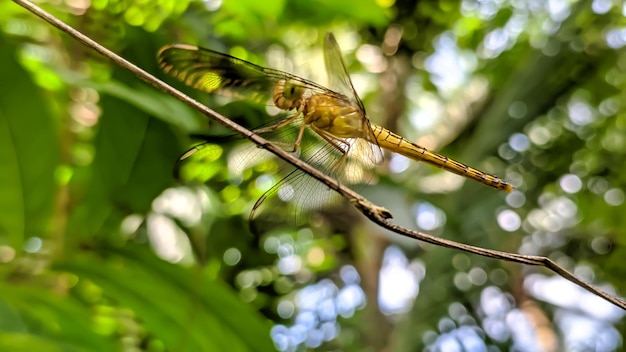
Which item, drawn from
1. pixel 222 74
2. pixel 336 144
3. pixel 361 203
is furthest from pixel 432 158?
pixel 361 203

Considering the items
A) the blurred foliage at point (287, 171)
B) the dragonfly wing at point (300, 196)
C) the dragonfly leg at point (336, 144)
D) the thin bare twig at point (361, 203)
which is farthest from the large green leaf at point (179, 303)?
the thin bare twig at point (361, 203)

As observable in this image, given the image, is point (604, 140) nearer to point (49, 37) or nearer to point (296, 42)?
point (296, 42)

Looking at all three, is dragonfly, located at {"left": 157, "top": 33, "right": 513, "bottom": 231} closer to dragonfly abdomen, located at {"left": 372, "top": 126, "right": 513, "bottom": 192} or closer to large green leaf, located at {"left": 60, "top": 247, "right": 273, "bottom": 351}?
dragonfly abdomen, located at {"left": 372, "top": 126, "right": 513, "bottom": 192}

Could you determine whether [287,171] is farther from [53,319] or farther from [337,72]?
[53,319]

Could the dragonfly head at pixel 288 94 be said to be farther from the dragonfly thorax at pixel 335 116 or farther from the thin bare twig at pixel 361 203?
the thin bare twig at pixel 361 203

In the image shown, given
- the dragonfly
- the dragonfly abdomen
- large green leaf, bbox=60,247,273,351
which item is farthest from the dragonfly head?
large green leaf, bbox=60,247,273,351

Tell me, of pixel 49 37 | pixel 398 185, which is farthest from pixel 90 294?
pixel 398 185
